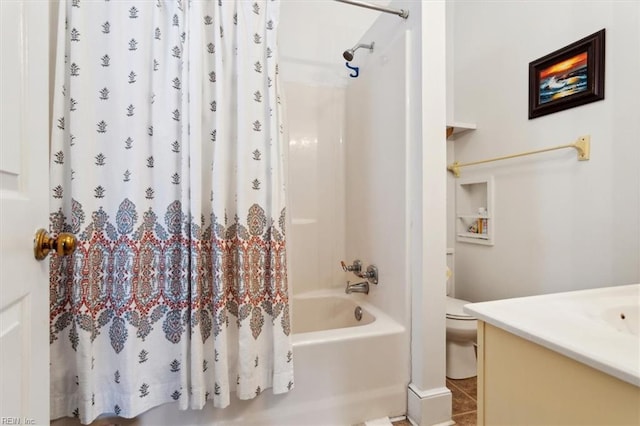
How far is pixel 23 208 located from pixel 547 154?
227cm

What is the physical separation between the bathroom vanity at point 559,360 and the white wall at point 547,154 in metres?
0.88

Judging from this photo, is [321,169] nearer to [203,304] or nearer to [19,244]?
[203,304]

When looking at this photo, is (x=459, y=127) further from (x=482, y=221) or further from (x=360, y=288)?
(x=360, y=288)

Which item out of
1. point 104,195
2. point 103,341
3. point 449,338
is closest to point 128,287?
point 103,341

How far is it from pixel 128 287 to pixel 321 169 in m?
1.44

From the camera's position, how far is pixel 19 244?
536 millimetres

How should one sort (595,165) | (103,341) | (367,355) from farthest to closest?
(595,165) → (367,355) → (103,341)

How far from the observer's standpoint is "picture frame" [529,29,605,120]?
4.99ft

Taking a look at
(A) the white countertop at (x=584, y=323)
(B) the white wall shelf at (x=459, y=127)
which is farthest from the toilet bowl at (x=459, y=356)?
(B) the white wall shelf at (x=459, y=127)

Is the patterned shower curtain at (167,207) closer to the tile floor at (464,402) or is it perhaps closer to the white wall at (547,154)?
the tile floor at (464,402)

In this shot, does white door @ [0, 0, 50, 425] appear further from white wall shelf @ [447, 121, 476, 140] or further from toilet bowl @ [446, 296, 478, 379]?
white wall shelf @ [447, 121, 476, 140]

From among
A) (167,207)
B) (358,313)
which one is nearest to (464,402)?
(358,313)

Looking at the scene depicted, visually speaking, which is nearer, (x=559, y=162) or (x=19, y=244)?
(x=19, y=244)

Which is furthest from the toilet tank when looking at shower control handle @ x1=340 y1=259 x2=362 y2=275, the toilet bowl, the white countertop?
the white countertop
